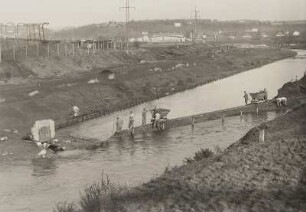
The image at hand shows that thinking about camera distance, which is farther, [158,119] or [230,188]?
[158,119]

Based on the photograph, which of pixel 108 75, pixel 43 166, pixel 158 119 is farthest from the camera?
pixel 108 75

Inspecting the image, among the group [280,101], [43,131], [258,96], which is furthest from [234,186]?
[258,96]

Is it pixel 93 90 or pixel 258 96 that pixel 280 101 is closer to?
pixel 258 96

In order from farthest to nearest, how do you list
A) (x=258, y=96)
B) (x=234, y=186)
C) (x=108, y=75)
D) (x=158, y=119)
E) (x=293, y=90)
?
(x=108, y=75)
(x=293, y=90)
(x=258, y=96)
(x=158, y=119)
(x=234, y=186)

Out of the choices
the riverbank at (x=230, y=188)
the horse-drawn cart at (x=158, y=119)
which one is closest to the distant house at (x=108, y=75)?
the horse-drawn cart at (x=158, y=119)

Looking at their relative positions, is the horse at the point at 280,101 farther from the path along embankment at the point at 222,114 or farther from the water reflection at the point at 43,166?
the water reflection at the point at 43,166

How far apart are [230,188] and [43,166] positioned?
1602cm

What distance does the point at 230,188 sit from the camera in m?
14.1

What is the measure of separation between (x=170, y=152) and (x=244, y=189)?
676 inches

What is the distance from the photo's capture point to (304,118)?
28219 millimetres

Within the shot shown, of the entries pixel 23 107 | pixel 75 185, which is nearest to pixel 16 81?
pixel 23 107

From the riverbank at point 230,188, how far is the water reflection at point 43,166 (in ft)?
37.7

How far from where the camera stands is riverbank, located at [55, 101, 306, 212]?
1325 centimetres

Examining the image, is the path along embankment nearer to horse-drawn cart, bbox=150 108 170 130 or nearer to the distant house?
horse-drawn cart, bbox=150 108 170 130
